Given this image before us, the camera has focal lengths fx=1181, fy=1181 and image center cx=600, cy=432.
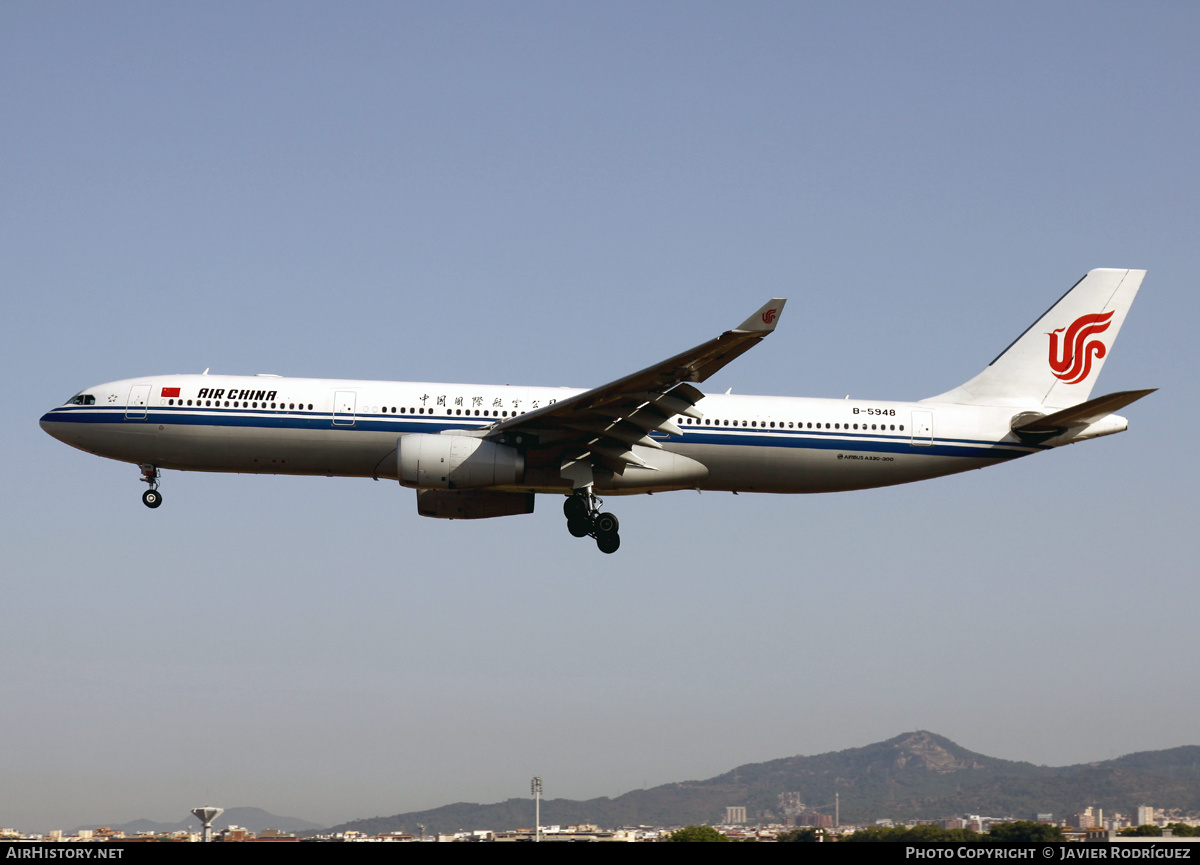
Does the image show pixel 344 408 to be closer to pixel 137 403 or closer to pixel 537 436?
pixel 537 436

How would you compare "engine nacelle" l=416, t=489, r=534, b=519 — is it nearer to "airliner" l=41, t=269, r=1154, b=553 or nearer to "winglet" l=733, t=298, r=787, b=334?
"airliner" l=41, t=269, r=1154, b=553

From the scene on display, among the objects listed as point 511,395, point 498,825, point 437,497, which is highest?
point 511,395

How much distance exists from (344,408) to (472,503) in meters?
4.72

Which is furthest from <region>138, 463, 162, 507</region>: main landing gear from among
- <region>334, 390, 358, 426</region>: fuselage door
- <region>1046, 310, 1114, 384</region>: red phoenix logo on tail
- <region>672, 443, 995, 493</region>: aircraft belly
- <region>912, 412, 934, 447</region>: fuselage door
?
<region>1046, 310, 1114, 384</region>: red phoenix logo on tail

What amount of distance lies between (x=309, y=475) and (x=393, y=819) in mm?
84029

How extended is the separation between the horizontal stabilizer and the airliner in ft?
0.16

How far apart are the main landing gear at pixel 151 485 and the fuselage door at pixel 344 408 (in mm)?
5658

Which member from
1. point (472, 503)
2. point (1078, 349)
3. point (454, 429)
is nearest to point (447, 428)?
point (454, 429)

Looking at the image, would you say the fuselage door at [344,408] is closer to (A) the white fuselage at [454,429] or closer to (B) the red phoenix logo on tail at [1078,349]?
(A) the white fuselage at [454,429]

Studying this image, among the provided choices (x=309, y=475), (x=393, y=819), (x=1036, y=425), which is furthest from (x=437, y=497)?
(x=393, y=819)

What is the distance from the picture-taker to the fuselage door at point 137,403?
31953 millimetres

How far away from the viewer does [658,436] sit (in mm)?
32062

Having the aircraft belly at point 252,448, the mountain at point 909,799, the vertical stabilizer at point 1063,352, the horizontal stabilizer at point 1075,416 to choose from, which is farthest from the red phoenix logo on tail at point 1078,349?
the mountain at point 909,799
